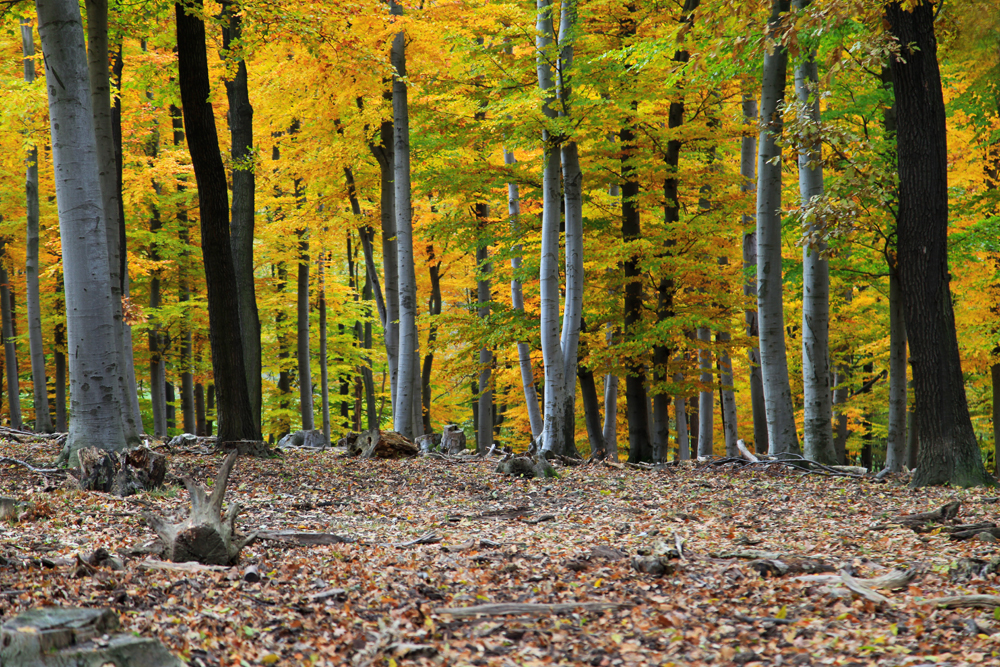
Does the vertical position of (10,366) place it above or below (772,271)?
below

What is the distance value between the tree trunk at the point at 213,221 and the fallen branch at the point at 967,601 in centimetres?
813

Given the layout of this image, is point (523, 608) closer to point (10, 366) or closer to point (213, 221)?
point (213, 221)

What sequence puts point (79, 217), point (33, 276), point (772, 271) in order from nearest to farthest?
point (79, 217) < point (772, 271) < point (33, 276)

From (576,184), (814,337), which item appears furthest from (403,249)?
(814,337)

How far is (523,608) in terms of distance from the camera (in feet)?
13.2

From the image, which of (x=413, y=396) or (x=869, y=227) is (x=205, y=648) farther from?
(x=413, y=396)

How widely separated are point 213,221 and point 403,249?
358cm

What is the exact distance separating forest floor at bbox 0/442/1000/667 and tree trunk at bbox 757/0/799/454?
233 cm

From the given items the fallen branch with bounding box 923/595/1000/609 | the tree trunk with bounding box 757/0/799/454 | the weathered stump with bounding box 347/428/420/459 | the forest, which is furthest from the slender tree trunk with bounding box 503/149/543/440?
the fallen branch with bounding box 923/595/1000/609

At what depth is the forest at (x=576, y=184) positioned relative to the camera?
7.39 metres

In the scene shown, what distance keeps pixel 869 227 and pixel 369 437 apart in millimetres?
A: 7645

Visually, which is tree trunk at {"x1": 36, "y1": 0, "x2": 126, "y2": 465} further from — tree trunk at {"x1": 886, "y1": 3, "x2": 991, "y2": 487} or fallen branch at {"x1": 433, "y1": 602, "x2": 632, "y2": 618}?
tree trunk at {"x1": 886, "y1": 3, "x2": 991, "y2": 487}

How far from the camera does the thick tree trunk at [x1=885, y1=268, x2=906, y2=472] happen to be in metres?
11.2

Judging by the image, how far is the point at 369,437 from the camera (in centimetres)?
1160
